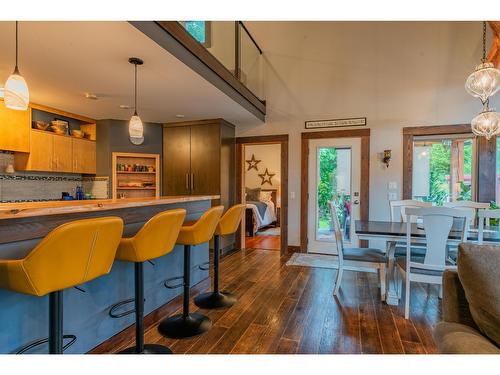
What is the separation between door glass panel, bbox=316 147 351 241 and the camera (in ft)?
15.8

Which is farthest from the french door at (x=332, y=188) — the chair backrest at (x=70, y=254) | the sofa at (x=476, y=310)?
the chair backrest at (x=70, y=254)

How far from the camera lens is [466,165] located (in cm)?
435

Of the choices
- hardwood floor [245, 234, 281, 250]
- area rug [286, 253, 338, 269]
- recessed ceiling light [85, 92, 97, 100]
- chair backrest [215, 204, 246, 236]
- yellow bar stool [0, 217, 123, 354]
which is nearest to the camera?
yellow bar stool [0, 217, 123, 354]

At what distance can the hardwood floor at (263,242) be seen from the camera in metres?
5.46

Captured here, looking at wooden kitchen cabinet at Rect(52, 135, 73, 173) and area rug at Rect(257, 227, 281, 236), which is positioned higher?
wooden kitchen cabinet at Rect(52, 135, 73, 173)

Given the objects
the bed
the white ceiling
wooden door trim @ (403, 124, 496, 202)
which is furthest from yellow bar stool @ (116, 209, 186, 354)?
the bed

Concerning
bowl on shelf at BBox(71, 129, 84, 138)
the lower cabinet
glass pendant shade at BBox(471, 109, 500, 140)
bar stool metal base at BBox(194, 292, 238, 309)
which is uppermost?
bowl on shelf at BBox(71, 129, 84, 138)

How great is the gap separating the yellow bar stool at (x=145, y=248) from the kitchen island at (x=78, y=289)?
0.30m

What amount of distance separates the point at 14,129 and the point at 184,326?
3381mm

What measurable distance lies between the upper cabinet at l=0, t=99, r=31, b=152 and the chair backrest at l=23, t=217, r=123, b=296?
126 inches

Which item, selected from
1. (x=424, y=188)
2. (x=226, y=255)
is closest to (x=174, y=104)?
(x=226, y=255)

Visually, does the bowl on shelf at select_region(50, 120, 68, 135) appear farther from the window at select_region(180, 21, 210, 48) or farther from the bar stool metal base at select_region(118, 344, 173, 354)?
the bar stool metal base at select_region(118, 344, 173, 354)
